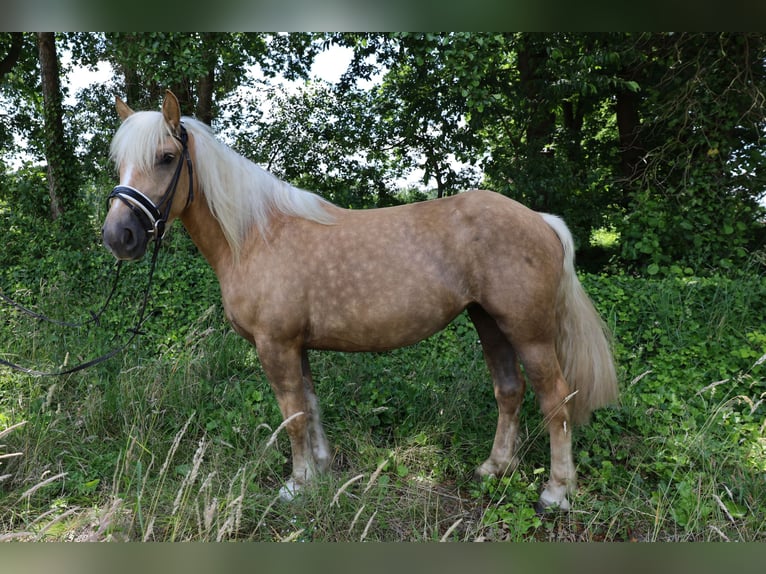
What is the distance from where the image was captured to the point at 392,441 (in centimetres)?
334

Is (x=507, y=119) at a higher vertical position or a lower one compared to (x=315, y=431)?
higher

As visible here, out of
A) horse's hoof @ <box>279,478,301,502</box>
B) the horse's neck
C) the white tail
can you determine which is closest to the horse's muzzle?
the horse's neck

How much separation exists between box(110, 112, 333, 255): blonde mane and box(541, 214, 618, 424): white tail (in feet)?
4.79

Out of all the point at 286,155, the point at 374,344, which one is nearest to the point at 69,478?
the point at 374,344

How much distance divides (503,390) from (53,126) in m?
7.68

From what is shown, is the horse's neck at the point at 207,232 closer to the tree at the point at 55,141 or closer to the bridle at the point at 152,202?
the bridle at the point at 152,202

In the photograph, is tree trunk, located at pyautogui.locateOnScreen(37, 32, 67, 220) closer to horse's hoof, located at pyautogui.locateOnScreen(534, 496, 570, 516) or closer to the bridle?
the bridle

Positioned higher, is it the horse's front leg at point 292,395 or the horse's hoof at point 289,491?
the horse's front leg at point 292,395

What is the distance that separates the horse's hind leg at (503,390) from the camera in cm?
286

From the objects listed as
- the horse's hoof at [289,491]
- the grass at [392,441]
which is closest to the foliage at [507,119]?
the grass at [392,441]

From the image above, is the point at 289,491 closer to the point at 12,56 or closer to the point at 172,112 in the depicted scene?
the point at 172,112

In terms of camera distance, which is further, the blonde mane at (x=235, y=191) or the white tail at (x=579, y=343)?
the white tail at (x=579, y=343)

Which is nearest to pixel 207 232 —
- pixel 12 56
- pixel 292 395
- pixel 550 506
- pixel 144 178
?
pixel 144 178

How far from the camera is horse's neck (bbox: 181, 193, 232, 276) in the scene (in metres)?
2.62
